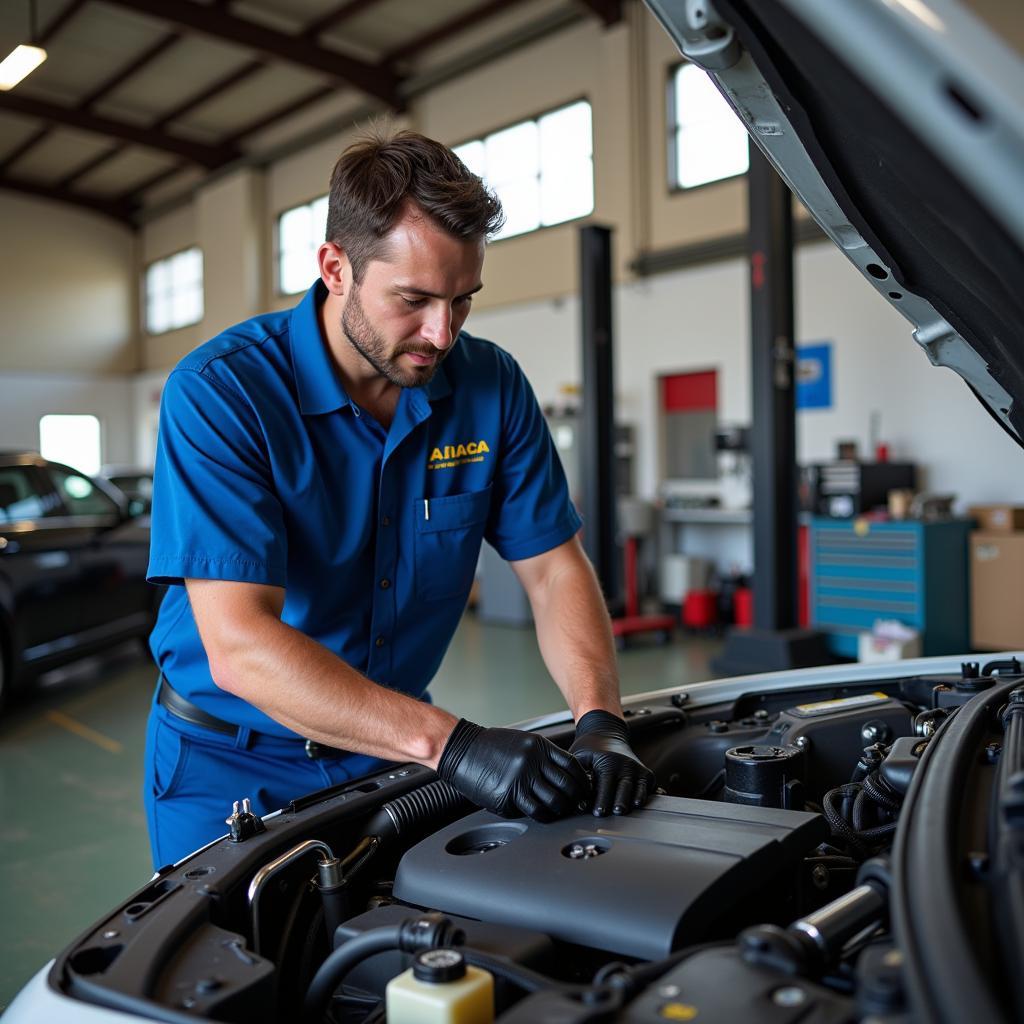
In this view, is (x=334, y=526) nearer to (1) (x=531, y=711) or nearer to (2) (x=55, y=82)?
(1) (x=531, y=711)

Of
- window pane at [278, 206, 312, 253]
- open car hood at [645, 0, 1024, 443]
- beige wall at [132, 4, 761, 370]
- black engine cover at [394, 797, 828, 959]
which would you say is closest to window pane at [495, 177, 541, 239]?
beige wall at [132, 4, 761, 370]

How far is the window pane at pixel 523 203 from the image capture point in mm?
8617

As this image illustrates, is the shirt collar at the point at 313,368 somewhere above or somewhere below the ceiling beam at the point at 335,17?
below

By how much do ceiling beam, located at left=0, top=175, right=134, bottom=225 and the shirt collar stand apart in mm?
14415

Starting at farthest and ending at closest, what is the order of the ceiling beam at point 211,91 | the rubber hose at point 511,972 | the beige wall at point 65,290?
1. the beige wall at point 65,290
2. the ceiling beam at point 211,91
3. the rubber hose at point 511,972

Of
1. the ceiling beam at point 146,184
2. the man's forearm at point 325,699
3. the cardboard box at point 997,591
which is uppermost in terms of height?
the ceiling beam at point 146,184

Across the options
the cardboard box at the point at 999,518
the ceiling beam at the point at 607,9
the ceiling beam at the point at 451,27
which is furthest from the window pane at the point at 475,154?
the cardboard box at the point at 999,518

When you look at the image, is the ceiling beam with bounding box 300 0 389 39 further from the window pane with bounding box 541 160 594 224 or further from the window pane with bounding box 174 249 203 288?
the window pane with bounding box 174 249 203 288

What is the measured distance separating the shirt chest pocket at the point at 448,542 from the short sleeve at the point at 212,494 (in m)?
0.25

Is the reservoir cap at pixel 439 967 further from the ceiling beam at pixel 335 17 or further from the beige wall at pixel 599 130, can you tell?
the ceiling beam at pixel 335 17

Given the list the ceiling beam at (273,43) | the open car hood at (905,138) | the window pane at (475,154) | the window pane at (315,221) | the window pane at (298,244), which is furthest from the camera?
the window pane at (298,244)

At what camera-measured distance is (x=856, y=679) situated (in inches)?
66.3

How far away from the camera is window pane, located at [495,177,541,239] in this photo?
28.3 feet

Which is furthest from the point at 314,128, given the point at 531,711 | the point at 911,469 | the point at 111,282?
the point at 531,711
